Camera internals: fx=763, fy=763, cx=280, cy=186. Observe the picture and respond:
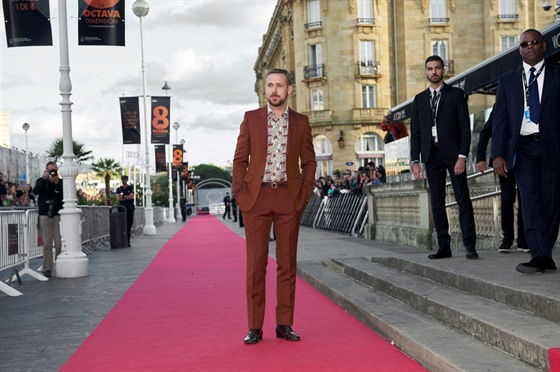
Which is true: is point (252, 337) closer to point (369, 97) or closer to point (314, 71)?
point (369, 97)

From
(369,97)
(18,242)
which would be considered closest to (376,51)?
(369,97)

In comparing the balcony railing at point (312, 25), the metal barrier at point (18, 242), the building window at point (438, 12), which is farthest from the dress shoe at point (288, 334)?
the balcony railing at point (312, 25)

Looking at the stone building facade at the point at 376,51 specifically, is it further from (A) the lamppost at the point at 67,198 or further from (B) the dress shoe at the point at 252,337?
(B) the dress shoe at the point at 252,337

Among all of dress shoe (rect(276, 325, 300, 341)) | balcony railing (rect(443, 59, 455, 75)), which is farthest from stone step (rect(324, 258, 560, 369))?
balcony railing (rect(443, 59, 455, 75))

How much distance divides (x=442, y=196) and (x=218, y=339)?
3.33 meters

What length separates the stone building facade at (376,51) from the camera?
54.1 metres

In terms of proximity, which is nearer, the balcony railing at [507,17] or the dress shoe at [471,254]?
the dress shoe at [471,254]

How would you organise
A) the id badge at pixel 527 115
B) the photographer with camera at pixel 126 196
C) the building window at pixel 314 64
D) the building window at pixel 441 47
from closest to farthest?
the id badge at pixel 527 115
the photographer with camera at pixel 126 196
the building window at pixel 441 47
the building window at pixel 314 64

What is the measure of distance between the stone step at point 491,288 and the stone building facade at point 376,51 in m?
47.5

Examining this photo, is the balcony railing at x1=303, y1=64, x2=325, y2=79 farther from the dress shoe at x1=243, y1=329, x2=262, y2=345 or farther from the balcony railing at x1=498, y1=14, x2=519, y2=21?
the dress shoe at x1=243, y1=329, x2=262, y2=345

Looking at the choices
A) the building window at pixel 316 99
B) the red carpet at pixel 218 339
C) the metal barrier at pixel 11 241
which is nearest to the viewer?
the red carpet at pixel 218 339

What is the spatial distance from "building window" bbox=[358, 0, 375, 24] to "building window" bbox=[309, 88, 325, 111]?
234 inches

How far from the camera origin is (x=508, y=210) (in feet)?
30.6

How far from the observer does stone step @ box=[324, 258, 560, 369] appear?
177 inches
